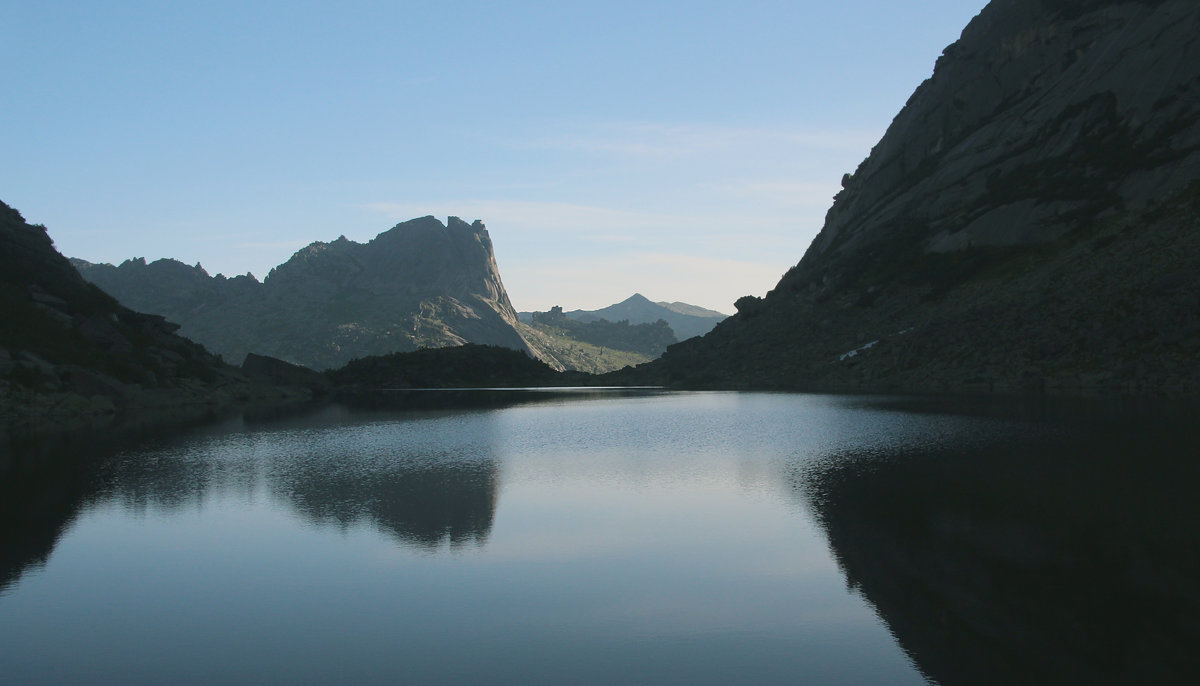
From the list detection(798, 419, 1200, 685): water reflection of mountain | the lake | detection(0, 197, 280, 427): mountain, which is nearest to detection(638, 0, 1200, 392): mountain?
the lake

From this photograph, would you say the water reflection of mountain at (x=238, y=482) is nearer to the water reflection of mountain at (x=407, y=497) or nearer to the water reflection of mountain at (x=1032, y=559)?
the water reflection of mountain at (x=407, y=497)

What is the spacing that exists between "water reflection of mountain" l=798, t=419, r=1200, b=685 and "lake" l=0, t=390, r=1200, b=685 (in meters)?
0.10

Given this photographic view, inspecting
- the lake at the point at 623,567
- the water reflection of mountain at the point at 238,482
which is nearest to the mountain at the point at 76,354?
the water reflection of mountain at the point at 238,482

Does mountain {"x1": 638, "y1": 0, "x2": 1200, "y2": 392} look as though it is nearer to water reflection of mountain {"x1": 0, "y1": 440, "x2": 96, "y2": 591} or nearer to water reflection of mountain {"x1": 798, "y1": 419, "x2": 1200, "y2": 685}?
water reflection of mountain {"x1": 798, "y1": 419, "x2": 1200, "y2": 685}

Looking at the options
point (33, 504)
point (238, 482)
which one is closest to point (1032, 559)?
point (238, 482)

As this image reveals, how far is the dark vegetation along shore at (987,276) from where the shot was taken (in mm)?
88875

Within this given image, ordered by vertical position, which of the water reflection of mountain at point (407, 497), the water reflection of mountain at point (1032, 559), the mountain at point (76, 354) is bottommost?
the water reflection of mountain at point (1032, 559)

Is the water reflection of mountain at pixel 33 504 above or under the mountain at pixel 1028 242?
under

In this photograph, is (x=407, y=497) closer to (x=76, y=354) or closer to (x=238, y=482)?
(x=238, y=482)

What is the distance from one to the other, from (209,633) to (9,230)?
128 m

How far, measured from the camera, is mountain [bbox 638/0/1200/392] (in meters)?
92.9

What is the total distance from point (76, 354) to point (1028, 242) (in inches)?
5786

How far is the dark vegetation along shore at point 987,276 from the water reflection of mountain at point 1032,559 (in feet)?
183

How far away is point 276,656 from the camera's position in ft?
57.3
